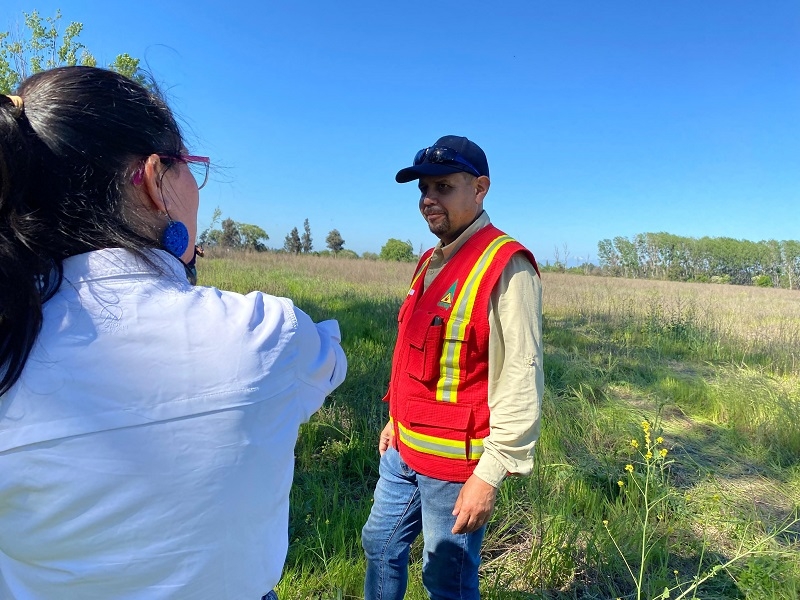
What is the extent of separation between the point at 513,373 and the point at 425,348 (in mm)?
320

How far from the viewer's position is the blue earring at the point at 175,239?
72cm

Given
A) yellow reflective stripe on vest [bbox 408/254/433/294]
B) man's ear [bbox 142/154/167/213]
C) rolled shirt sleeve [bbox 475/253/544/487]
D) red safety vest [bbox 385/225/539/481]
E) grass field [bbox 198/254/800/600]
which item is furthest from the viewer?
grass field [bbox 198/254/800/600]

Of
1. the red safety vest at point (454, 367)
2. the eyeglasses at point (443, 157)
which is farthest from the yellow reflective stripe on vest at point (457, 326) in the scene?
the eyeglasses at point (443, 157)

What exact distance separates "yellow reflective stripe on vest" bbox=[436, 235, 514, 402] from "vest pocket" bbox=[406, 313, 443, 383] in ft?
0.08

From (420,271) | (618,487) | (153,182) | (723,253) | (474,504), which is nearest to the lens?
(153,182)

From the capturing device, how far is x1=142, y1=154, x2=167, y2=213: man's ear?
715 mm

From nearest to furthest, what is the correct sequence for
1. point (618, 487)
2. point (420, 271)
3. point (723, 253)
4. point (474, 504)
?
point (474, 504) < point (420, 271) < point (618, 487) < point (723, 253)

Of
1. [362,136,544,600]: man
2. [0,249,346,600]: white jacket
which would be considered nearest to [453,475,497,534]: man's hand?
[362,136,544,600]: man

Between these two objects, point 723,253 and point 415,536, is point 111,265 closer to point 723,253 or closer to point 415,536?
point 415,536

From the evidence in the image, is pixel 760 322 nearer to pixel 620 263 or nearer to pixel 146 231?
pixel 146 231

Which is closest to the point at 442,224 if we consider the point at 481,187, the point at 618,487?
the point at 481,187

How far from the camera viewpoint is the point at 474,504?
1505mm

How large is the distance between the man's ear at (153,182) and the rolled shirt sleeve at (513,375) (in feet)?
3.71

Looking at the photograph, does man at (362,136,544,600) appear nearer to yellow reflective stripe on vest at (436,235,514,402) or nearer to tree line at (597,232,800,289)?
yellow reflective stripe on vest at (436,235,514,402)
